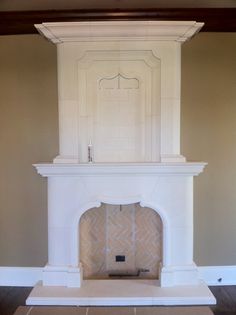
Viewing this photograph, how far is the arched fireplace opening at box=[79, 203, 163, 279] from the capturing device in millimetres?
3420

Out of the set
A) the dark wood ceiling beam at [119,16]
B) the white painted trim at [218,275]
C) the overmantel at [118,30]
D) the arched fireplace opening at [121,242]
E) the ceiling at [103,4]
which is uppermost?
the ceiling at [103,4]

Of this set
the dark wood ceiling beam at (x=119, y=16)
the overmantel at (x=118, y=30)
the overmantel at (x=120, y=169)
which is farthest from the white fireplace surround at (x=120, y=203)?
the dark wood ceiling beam at (x=119, y=16)

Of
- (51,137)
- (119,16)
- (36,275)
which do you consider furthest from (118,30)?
(36,275)

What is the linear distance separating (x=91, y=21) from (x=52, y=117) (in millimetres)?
992

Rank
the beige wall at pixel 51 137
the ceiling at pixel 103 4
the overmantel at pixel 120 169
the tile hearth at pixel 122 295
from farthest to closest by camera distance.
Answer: the beige wall at pixel 51 137, the ceiling at pixel 103 4, the overmantel at pixel 120 169, the tile hearth at pixel 122 295

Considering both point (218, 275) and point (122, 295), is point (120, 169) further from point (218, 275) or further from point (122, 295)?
point (218, 275)

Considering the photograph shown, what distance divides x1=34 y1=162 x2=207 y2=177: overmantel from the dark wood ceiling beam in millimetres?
1282

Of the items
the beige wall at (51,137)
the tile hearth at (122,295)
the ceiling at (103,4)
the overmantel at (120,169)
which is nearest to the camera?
the tile hearth at (122,295)

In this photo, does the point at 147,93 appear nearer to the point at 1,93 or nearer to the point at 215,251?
the point at 1,93

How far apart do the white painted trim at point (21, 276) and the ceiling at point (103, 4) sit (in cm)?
258

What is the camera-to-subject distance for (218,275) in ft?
11.7

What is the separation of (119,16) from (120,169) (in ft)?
4.35

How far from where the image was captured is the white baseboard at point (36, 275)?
3.54 m

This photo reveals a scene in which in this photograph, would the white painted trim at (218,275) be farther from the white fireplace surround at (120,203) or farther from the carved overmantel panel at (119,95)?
the carved overmantel panel at (119,95)
